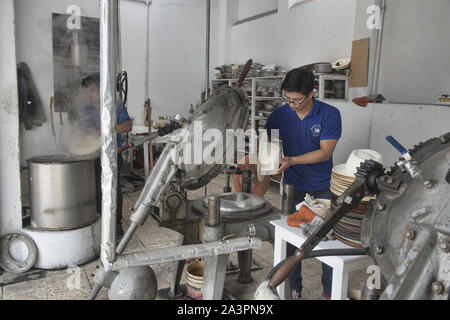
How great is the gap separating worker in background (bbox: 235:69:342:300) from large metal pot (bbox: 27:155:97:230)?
1316 millimetres

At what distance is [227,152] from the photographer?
1.57m

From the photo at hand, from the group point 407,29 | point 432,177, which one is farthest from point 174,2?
point 432,177

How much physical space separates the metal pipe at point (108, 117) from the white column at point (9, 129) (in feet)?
5.57

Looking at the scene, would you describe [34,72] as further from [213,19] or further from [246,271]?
[246,271]

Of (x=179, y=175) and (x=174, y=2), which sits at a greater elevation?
(x=174, y=2)

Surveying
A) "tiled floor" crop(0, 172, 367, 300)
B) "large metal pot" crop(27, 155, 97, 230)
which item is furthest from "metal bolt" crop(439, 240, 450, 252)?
"large metal pot" crop(27, 155, 97, 230)

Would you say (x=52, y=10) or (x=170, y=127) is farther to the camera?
(x=52, y=10)

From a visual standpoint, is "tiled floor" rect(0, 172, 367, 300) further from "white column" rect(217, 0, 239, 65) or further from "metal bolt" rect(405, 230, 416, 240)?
"white column" rect(217, 0, 239, 65)

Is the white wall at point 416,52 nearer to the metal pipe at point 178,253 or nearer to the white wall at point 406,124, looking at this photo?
the white wall at point 406,124

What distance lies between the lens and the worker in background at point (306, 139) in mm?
2262

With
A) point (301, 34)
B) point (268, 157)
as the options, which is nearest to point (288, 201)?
point (268, 157)

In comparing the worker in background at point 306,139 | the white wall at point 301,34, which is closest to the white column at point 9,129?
the worker in background at point 306,139

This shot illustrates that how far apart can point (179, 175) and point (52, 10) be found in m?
6.01

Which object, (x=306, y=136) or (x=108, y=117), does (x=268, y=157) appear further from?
(x=108, y=117)
